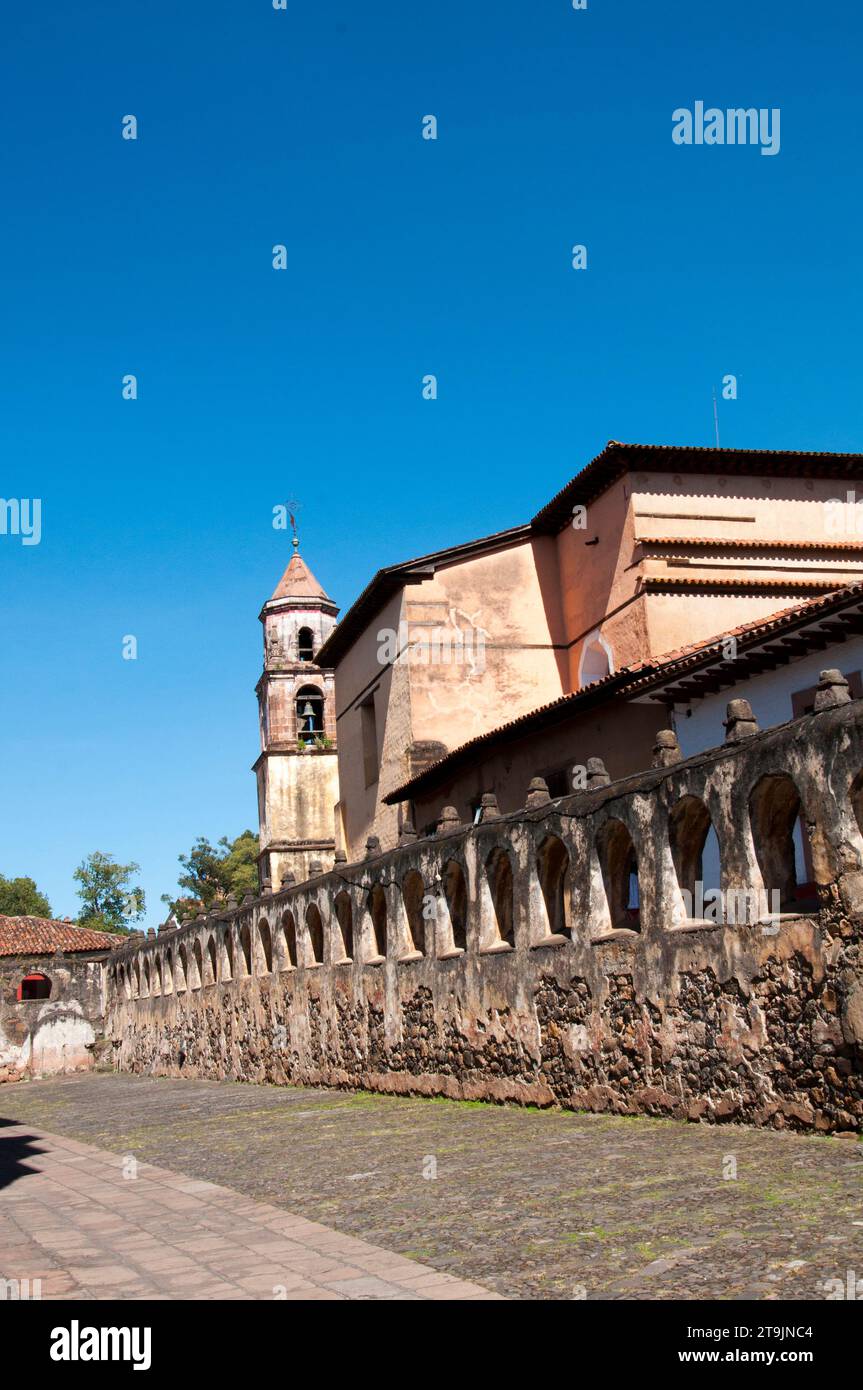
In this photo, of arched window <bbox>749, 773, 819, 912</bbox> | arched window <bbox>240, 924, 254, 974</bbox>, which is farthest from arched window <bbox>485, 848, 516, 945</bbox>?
arched window <bbox>240, 924, 254, 974</bbox>

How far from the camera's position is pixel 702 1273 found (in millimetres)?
5227

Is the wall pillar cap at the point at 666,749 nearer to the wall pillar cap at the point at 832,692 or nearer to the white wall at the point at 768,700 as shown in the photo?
the wall pillar cap at the point at 832,692

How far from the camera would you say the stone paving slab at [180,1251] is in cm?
559

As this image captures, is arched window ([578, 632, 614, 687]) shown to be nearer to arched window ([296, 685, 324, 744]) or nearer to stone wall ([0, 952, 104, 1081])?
arched window ([296, 685, 324, 744])

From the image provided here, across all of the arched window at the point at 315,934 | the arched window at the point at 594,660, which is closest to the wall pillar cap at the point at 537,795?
the arched window at the point at 315,934

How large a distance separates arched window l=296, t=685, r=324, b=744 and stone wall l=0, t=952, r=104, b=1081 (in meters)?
10.3

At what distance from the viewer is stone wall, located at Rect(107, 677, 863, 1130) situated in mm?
8695

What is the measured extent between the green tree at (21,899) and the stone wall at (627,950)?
2936 inches

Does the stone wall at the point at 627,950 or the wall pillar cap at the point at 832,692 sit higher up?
the wall pillar cap at the point at 832,692

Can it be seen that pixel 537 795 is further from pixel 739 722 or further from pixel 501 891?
pixel 739 722

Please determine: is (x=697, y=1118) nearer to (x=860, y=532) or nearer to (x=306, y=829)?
(x=860, y=532)

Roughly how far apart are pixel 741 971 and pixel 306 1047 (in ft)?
36.4

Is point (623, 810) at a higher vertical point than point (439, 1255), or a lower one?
higher
